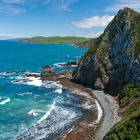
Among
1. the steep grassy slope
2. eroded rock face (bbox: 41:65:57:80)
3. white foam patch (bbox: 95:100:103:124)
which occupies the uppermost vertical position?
the steep grassy slope

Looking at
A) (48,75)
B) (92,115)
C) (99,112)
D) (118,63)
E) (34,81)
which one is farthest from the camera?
(48,75)

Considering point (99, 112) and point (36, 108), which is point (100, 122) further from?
point (36, 108)

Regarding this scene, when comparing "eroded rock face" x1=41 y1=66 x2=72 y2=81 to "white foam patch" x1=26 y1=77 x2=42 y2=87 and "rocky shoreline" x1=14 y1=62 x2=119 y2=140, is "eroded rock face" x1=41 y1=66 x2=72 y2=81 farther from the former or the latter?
"rocky shoreline" x1=14 y1=62 x2=119 y2=140

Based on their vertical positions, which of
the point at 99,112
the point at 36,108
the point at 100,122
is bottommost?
the point at 36,108

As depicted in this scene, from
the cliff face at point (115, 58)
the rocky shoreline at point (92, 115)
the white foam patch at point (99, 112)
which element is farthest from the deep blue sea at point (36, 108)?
the cliff face at point (115, 58)

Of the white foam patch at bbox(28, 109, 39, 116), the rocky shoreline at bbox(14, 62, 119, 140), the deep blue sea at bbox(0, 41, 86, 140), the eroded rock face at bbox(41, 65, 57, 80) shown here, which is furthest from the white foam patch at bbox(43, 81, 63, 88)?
the white foam patch at bbox(28, 109, 39, 116)

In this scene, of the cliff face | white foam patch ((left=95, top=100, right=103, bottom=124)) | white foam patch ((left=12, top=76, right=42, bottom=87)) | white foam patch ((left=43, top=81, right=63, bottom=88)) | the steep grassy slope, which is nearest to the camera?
white foam patch ((left=95, top=100, right=103, bottom=124))

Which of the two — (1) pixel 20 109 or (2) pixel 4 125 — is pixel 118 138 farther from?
(1) pixel 20 109

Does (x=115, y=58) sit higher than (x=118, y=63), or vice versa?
(x=115, y=58)

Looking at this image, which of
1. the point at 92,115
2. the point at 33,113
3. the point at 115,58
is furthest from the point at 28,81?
the point at 92,115
